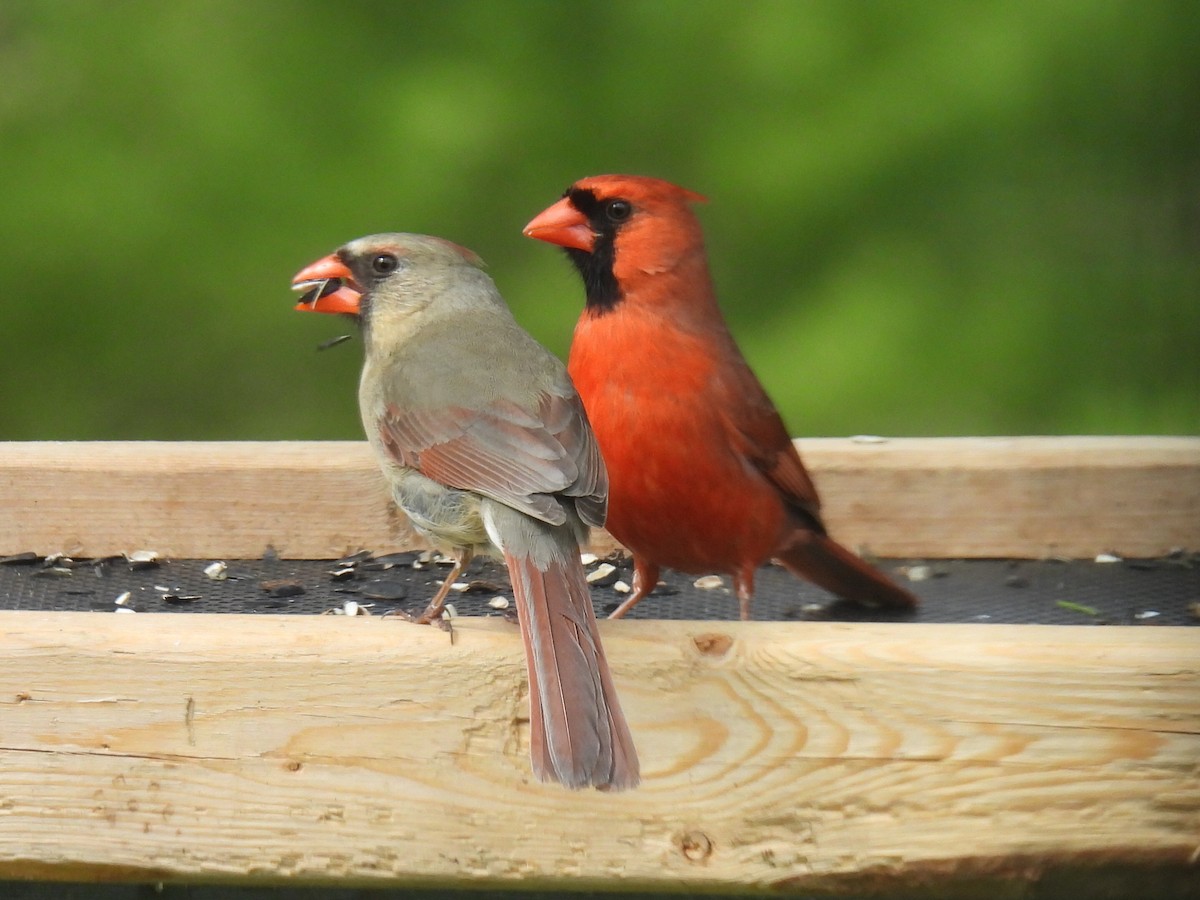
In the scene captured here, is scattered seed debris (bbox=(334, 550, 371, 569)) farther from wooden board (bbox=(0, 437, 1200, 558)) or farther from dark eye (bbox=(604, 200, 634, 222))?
dark eye (bbox=(604, 200, 634, 222))

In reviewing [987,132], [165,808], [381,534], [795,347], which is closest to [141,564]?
[381,534]

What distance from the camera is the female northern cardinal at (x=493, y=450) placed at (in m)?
1.79

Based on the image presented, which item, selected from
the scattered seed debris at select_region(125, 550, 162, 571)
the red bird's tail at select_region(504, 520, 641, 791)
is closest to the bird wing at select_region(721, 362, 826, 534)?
the red bird's tail at select_region(504, 520, 641, 791)

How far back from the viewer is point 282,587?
8.78 feet

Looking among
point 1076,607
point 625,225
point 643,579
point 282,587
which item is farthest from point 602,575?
point 1076,607

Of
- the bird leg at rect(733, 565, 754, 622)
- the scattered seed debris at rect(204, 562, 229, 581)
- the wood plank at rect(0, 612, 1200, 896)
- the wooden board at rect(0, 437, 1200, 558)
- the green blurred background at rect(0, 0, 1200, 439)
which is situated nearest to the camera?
the wood plank at rect(0, 612, 1200, 896)

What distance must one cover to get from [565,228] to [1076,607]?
Result: 3.17 ft

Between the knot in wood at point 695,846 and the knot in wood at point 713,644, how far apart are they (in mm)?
197

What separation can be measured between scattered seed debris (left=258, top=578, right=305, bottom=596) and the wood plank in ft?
2.41

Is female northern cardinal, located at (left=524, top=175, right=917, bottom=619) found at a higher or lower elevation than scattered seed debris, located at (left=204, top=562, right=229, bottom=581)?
higher

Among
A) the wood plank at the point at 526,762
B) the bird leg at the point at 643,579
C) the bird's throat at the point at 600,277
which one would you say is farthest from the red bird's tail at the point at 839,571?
the wood plank at the point at 526,762

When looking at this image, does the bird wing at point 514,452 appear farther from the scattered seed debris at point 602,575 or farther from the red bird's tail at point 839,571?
the scattered seed debris at point 602,575

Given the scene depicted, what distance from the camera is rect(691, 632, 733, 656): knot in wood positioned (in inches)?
75.4

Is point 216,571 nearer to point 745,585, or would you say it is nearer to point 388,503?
point 388,503
